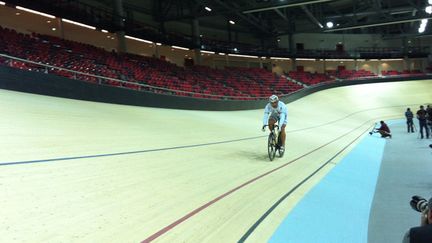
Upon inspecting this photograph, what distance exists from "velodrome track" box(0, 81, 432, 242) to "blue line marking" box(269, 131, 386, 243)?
7.1 inches

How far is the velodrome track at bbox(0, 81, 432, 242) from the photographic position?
10.5 ft

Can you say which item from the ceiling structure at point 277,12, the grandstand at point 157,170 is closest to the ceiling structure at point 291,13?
the ceiling structure at point 277,12

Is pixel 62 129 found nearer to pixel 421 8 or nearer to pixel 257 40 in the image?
pixel 421 8

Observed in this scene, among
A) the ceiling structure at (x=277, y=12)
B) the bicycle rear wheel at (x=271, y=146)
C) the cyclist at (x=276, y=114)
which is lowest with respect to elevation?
the bicycle rear wheel at (x=271, y=146)

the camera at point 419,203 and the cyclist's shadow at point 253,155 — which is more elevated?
the camera at point 419,203

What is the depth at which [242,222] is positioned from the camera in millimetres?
4016

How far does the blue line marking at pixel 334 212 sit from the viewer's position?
13.1 ft

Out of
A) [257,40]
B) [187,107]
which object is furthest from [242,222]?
[257,40]

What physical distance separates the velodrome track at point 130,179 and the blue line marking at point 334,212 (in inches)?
7.1

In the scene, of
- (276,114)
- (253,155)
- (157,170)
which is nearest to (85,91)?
(253,155)

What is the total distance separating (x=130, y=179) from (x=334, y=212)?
272 centimetres

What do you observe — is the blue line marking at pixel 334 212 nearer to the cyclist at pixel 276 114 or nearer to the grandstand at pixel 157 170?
the grandstand at pixel 157 170

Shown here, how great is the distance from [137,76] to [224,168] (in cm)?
1380

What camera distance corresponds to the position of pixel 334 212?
4.95 metres
